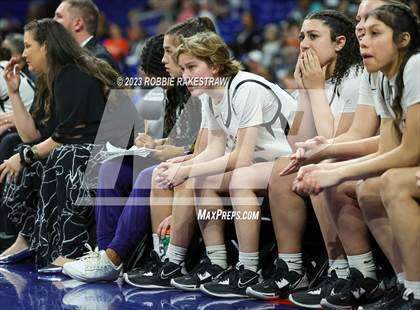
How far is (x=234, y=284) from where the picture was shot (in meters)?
4.70

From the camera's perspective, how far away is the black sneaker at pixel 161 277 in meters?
4.99

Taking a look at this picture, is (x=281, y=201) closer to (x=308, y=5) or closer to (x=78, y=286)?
(x=78, y=286)

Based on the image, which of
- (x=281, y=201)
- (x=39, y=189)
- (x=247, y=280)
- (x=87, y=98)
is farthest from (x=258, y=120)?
(x=39, y=189)

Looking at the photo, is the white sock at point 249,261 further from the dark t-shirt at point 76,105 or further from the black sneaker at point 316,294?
the dark t-shirt at point 76,105

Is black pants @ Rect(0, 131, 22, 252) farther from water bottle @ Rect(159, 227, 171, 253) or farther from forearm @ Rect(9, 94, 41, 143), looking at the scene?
water bottle @ Rect(159, 227, 171, 253)

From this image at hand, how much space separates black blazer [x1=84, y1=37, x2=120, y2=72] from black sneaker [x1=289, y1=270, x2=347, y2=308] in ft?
8.89

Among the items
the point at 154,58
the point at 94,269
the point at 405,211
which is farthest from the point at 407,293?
the point at 154,58

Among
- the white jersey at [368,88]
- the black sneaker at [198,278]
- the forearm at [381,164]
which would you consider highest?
the white jersey at [368,88]

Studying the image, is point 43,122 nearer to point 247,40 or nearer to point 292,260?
point 292,260

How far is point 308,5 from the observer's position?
41.2 ft

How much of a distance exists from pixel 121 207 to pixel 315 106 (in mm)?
1511

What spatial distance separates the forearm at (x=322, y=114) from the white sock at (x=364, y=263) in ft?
2.06

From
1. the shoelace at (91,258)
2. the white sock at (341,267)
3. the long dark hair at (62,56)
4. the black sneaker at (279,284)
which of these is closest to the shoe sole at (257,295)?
the black sneaker at (279,284)
